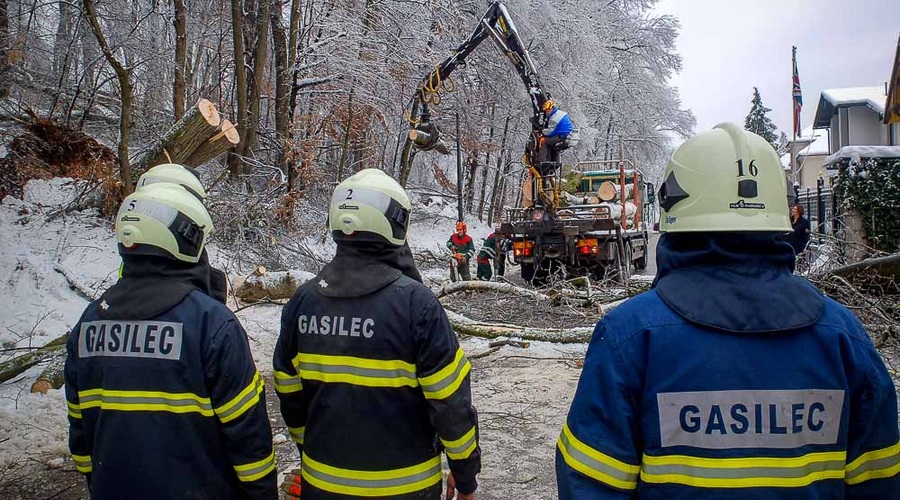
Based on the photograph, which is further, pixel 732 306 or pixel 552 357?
pixel 552 357

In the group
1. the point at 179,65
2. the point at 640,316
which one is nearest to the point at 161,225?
the point at 640,316

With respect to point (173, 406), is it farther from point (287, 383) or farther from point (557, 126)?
point (557, 126)

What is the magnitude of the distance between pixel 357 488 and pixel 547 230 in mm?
9693

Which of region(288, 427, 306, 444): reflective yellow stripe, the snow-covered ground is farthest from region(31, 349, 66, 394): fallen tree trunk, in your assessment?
region(288, 427, 306, 444): reflective yellow stripe

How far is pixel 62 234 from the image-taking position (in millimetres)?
8812

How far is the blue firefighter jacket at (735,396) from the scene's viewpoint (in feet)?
4.41

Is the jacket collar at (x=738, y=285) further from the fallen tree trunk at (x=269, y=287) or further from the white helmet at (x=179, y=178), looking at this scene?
the fallen tree trunk at (x=269, y=287)

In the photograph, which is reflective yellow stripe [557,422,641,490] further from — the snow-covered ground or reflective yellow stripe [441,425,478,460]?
the snow-covered ground

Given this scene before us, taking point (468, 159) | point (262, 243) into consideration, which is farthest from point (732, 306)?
point (468, 159)

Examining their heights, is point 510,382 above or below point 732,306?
below

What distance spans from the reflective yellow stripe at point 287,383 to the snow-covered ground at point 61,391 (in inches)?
69.7

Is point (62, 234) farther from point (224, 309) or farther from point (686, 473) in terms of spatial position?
point (686, 473)

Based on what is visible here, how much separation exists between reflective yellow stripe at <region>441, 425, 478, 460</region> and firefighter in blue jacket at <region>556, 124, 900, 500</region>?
695 millimetres

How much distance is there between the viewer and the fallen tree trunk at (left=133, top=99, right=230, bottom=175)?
651cm
